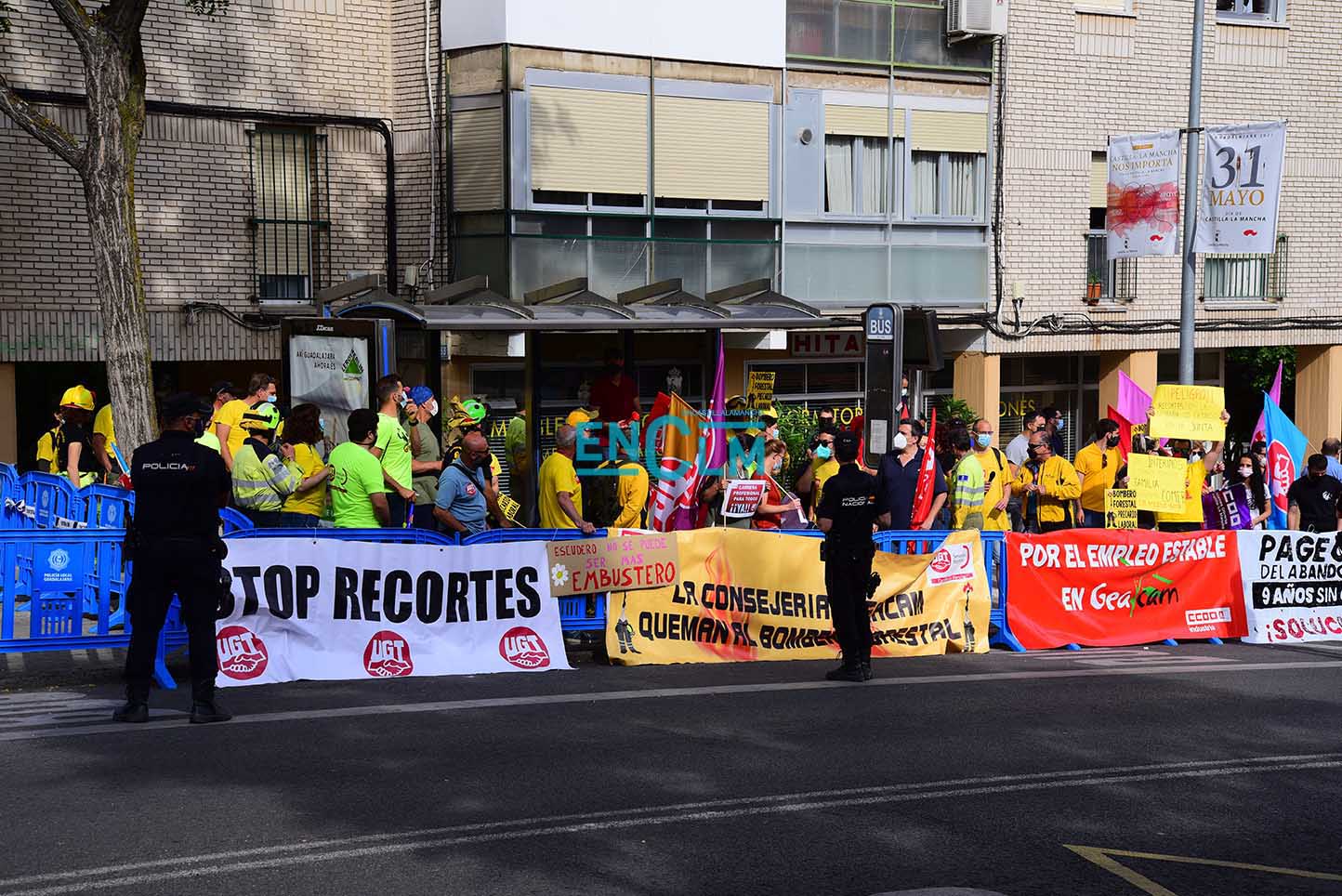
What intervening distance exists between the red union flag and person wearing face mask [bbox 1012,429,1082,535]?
482 cm

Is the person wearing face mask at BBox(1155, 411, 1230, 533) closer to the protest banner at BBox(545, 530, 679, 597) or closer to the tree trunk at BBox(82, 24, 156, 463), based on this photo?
the protest banner at BBox(545, 530, 679, 597)

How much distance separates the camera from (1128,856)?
6738mm

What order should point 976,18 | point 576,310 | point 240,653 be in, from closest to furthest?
1. point 240,653
2. point 576,310
3. point 976,18

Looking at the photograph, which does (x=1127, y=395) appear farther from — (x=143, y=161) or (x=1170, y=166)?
(x=143, y=161)

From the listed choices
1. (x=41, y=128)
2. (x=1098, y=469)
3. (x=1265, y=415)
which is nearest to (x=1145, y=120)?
(x=1265, y=415)

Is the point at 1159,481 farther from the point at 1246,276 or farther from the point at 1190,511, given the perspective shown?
the point at 1246,276

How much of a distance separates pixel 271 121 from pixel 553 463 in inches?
356

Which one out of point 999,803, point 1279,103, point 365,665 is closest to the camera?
point 999,803

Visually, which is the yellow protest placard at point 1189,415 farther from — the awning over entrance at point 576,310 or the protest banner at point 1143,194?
the awning over entrance at point 576,310

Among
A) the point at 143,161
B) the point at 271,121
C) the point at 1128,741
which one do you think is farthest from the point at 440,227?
the point at 1128,741

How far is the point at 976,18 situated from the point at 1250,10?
5.97 meters

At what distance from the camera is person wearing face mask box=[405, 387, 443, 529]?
13.3 meters

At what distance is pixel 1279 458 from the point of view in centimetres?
1614

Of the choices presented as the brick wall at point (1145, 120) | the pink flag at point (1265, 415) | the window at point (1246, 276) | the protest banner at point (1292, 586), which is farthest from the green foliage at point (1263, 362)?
the protest banner at point (1292, 586)
